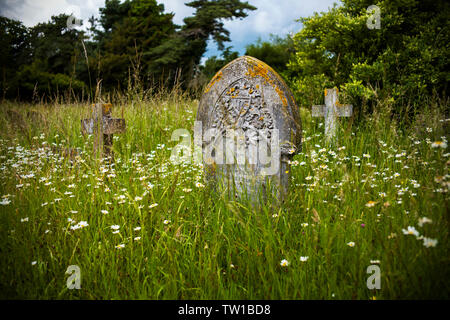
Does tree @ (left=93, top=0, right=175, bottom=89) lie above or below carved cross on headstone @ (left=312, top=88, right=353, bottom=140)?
above

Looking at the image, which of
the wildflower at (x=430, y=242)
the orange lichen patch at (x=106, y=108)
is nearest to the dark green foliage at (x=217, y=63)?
the orange lichen patch at (x=106, y=108)

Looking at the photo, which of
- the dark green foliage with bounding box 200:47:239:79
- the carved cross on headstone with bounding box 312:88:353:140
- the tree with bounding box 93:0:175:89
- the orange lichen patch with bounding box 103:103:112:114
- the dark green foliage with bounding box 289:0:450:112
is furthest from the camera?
the dark green foliage with bounding box 200:47:239:79

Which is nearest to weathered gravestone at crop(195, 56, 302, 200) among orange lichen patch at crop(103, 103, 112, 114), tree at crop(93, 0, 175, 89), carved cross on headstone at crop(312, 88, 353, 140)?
orange lichen patch at crop(103, 103, 112, 114)

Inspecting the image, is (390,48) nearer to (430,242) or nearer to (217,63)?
(430,242)

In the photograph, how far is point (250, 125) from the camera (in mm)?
3074

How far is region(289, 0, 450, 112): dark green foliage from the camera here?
5844mm

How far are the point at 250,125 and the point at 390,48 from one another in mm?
4821

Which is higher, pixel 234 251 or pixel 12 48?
pixel 12 48

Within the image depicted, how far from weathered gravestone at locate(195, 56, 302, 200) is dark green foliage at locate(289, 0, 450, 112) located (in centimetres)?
313

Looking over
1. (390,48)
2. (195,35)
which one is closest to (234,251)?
(390,48)

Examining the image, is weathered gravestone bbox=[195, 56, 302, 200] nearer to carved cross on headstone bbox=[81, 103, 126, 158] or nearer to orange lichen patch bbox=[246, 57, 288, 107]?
orange lichen patch bbox=[246, 57, 288, 107]

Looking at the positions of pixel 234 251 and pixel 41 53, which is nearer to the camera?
pixel 234 251

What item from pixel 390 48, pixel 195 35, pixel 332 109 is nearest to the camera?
pixel 332 109

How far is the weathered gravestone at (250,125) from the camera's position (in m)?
2.91
